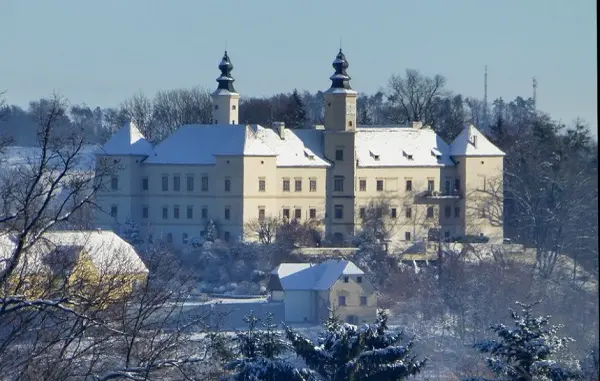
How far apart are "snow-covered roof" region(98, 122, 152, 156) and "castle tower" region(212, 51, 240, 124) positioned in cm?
315

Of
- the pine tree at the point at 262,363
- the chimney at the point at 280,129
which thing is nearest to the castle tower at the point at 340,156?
the chimney at the point at 280,129

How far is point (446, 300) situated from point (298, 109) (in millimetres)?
25340

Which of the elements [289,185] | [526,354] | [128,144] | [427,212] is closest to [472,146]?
[427,212]

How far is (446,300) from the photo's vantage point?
91.2 feet

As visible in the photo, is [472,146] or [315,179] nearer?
[315,179]

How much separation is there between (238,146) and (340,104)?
327 centimetres

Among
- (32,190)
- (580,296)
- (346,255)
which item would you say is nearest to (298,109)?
(346,255)

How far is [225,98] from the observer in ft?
151

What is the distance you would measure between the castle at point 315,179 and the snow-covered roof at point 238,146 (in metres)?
0.03

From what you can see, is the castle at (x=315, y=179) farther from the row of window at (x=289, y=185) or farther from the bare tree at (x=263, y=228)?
the bare tree at (x=263, y=228)

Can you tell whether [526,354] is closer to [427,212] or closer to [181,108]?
[427,212]

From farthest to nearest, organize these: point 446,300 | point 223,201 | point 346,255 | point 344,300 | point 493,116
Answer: point 493,116, point 223,201, point 346,255, point 344,300, point 446,300

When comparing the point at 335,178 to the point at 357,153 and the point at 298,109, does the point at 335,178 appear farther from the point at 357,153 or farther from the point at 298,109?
the point at 298,109

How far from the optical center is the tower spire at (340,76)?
143 ft
